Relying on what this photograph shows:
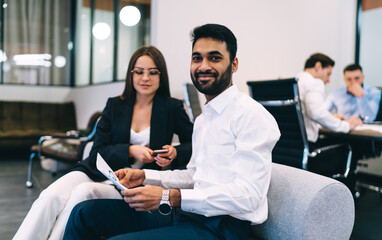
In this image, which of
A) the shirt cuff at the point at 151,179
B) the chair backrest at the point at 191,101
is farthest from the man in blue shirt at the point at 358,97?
the shirt cuff at the point at 151,179

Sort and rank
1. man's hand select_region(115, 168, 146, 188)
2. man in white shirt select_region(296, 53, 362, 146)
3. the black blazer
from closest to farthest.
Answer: man's hand select_region(115, 168, 146, 188)
the black blazer
man in white shirt select_region(296, 53, 362, 146)

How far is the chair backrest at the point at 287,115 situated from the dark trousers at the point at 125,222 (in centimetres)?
151

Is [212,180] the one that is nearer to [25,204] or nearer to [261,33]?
[25,204]

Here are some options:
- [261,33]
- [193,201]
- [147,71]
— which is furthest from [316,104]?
[193,201]

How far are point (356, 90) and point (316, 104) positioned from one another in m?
1.17

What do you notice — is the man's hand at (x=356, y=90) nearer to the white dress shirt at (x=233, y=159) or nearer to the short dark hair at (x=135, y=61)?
the short dark hair at (x=135, y=61)

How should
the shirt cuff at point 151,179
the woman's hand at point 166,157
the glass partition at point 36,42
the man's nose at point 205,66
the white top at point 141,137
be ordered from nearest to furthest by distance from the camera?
the man's nose at point 205,66
the shirt cuff at point 151,179
the woman's hand at point 166,157
the white top at point 141,137
the glass partition at point 36,42

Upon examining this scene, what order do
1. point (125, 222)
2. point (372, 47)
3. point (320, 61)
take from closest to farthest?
point (125, 222)
point (320, 61)
point (372, 47)

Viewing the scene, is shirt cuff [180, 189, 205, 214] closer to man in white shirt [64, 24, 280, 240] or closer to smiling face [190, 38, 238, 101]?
man in white shirt [64, 24, 280, 240]

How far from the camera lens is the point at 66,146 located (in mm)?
4207

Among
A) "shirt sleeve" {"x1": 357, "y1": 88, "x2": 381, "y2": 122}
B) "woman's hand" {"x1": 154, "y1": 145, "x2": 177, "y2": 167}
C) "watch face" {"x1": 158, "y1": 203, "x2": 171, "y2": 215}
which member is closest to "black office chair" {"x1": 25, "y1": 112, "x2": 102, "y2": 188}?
"woman's hand" {"x1": 154, "y1": 145, "x2": 177, "y2": 167}

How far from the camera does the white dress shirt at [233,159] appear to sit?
1.08 m

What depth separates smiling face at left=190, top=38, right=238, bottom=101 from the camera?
1.25 meters

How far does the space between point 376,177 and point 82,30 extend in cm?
549
